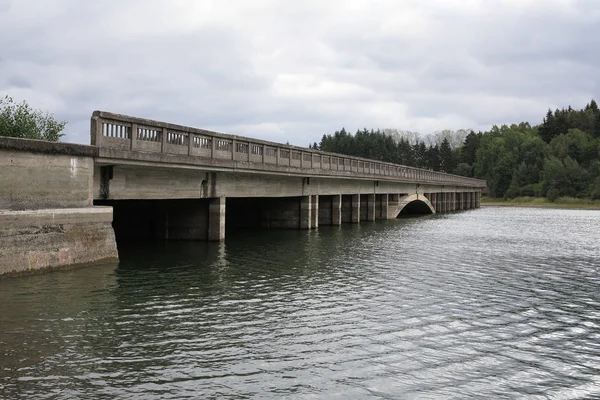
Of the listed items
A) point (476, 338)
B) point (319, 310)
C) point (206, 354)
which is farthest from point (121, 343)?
point (476, 338)

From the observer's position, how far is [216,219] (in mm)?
29094

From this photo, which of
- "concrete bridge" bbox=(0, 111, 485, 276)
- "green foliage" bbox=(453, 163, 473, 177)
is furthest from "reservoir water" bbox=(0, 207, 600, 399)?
"green foliage" bbox=(453, 163, 473, 177)

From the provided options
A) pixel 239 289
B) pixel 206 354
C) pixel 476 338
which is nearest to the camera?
pixel 206 354

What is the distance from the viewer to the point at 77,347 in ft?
32.7

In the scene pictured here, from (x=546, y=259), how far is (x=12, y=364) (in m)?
24.1

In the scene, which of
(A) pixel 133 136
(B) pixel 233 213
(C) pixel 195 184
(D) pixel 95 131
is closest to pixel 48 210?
(D) pixel 95 131

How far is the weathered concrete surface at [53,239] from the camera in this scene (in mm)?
15477

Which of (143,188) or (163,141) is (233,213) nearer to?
(143,188)

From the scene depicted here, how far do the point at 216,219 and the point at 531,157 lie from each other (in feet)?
501

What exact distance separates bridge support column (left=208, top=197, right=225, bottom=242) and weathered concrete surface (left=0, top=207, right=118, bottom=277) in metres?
9.68

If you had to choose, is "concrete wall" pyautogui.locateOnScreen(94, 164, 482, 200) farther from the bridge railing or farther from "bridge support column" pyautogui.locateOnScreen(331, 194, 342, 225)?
"bridge support column" pyautogui.locateOnScreen(331, 194, 342, 225)

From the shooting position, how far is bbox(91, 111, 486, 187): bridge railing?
19844mm

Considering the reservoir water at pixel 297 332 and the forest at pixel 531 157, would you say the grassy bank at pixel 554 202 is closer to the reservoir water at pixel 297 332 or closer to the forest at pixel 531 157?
the forest at pixel 531 157

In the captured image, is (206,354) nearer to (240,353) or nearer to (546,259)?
(240,353)
